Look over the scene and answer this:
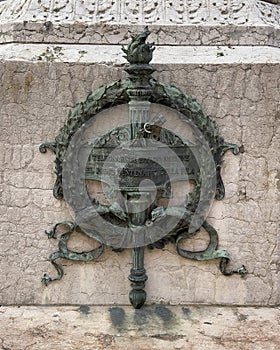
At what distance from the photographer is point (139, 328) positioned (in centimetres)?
253

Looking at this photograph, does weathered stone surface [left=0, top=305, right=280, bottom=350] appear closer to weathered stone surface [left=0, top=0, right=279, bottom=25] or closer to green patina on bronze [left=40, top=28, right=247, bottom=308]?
green patina on bronze [left=40, top=28, right=247, bottom=308]

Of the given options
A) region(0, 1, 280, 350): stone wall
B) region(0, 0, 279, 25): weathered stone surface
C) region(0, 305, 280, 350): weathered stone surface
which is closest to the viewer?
region(0, 305, 280, 350): weathered stone surface

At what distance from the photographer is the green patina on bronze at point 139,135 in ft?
8.17

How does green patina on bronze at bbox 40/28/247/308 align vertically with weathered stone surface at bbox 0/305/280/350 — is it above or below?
above

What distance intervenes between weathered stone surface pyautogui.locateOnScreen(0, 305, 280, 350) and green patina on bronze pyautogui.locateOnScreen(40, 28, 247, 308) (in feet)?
0.52

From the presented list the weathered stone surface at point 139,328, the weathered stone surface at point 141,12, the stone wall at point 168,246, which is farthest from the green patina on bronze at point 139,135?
the weathered stone surface at point 141,12

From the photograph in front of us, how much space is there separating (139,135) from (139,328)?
955 millimetres

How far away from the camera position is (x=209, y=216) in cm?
273

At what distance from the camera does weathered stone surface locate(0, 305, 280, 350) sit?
2.39 m

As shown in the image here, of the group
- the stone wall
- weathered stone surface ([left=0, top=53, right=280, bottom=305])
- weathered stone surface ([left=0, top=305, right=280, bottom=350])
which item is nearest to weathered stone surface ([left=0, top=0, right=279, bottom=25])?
the stone wall

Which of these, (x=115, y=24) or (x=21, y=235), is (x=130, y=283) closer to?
(x=21, y=235)

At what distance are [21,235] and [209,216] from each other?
1011mm

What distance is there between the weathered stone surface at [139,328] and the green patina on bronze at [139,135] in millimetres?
158

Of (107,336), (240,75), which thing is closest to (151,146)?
(240,75)
